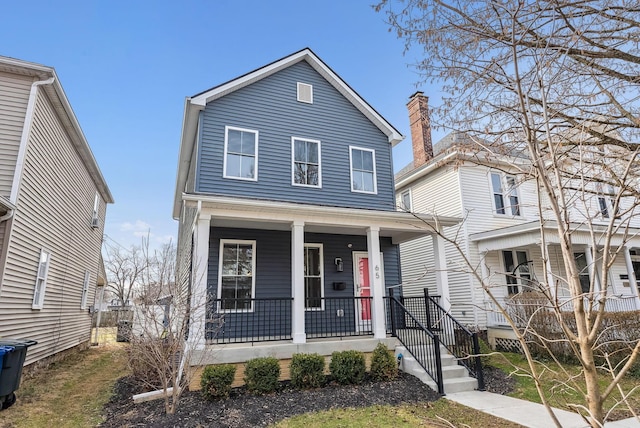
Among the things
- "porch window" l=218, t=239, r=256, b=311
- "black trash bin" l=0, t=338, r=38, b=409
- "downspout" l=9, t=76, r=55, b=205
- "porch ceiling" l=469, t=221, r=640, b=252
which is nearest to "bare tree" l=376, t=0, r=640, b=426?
"porch window" l=218, t=239, r=256, b=311

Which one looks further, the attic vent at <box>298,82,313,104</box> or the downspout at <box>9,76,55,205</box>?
the attic vent at <box>298,82,313,104</box>

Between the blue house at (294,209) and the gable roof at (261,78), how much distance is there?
3cm

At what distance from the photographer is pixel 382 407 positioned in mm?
5875

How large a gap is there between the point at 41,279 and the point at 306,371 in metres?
7.31

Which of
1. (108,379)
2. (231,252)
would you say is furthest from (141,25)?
(108,379)

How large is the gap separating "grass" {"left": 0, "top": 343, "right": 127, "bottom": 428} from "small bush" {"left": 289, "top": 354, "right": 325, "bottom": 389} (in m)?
3.13

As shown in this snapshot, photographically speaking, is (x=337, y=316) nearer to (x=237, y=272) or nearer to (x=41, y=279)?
(x=237, y=272)

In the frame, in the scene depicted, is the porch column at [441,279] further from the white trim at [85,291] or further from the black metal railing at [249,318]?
the white trim at [85,291]

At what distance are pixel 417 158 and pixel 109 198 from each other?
1359 centimetres

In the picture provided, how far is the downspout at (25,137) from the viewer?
739 cm

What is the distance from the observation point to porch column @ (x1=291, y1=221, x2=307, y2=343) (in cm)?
747

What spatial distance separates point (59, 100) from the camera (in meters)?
8.89

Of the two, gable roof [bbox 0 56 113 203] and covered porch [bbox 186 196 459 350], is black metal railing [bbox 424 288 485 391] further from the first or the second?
gable roof [bbox 0 56 113 203]

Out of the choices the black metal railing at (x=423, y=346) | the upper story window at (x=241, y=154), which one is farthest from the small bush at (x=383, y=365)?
the upper story window at (x=241, y=154)
